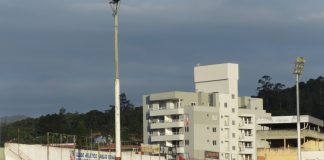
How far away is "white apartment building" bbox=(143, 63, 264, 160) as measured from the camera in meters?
169

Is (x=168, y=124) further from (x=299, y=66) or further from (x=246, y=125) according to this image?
(x=299, y=66)

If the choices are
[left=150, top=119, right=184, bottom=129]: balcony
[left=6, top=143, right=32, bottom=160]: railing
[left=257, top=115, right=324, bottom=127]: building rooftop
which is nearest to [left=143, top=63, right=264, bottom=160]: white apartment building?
[left=150, top=119, right=184, bottom=129]: balcony

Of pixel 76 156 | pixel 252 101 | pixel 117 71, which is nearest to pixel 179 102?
pixel 252 101

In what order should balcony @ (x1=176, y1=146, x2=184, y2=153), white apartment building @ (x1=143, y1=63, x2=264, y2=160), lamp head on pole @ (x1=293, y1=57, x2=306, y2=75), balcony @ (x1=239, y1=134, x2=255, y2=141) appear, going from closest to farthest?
lamp head on pole @ (x1=293, y1=57, x2=306, y2=75) < balcony @ (x1=176, y1=146, x2=184, y2=153) < white apartment building @ (x1=143, y1=63, x2=264, y2=160) < balcony @ (x1=239, y1=134, x2=255, y2=141)

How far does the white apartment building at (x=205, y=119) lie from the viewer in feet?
555

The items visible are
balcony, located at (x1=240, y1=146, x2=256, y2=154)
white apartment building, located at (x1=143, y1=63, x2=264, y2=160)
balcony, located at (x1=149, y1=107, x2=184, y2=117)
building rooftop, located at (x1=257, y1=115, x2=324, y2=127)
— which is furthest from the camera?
balcony, located at (x1=240, y1=146, x2=256, y2=154)

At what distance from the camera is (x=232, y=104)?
17788 cm

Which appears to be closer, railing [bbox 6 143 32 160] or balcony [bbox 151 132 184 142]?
railing [bbox 6 143 32 160]

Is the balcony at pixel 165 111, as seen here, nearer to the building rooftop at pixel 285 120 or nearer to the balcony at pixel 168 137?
the balcony at pixel 168 137

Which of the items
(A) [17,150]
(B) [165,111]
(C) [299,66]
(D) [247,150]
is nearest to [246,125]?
(D) [247,150]

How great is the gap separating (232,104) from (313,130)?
65.2ft

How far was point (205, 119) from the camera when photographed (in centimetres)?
17025

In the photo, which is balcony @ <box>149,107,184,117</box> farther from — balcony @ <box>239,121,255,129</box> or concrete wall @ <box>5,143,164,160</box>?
concrete wall @ <box>5,143,164,160</box>

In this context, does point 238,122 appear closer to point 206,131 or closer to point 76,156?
point 206,131
